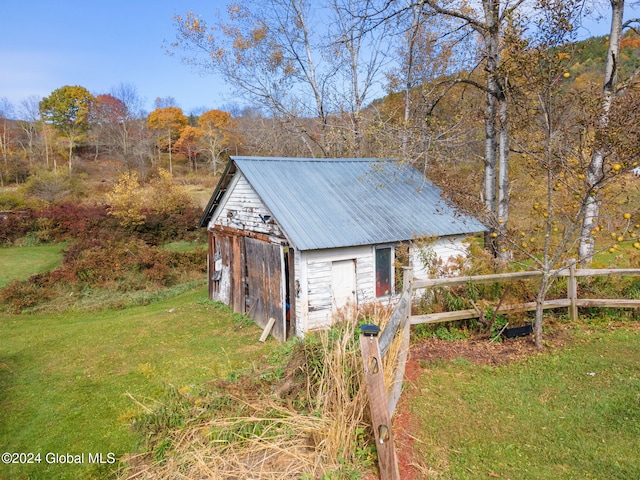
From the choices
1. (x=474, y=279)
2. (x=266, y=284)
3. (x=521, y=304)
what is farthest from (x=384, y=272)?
(x=521, y=304)

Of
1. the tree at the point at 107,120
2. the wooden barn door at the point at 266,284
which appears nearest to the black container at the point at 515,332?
the wooden barn door at the point at 266,284

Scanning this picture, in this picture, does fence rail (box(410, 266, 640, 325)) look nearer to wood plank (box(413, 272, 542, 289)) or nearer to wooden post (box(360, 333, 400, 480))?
wood plank (box(413, 272, 542, 289))

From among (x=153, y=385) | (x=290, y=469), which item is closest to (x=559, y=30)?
(x=290, y=469)

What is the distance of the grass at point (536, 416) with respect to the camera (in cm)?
364

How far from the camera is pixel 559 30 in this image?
5.93m

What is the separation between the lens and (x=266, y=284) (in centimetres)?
1188

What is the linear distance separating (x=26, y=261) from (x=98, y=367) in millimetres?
14494

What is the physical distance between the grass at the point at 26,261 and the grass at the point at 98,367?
4480mm

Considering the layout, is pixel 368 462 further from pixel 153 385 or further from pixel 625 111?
pixel 153 385

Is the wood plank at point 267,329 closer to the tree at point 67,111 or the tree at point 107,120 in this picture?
the tree at point 107,120

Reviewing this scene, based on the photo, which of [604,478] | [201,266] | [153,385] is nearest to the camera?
[604,478]

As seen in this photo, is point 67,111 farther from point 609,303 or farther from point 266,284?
point 609,303

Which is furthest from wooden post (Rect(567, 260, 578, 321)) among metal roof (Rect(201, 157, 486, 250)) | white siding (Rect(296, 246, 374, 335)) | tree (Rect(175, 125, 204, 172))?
tree (Rect(175, 125, 204, 172))

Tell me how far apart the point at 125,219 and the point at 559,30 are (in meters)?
23.2
